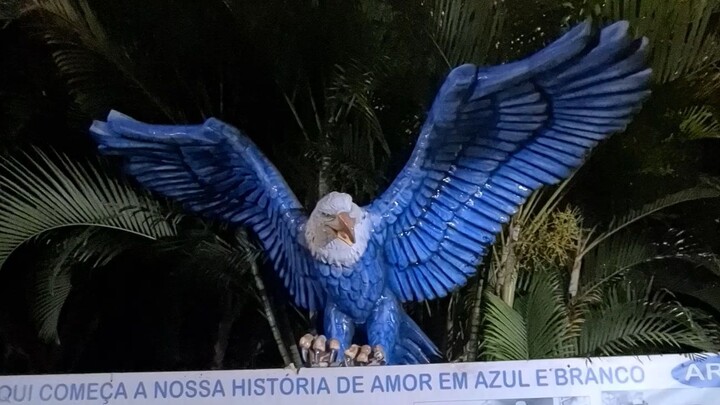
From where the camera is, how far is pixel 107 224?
4.47 feet

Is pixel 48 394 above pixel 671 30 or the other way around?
the other way around

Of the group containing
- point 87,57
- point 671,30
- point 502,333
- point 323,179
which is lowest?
point 502,333

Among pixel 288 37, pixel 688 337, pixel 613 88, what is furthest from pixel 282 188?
pixel 688 337

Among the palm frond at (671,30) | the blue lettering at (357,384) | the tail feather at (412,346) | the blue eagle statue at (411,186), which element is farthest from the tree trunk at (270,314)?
the palm frond at (671,30)

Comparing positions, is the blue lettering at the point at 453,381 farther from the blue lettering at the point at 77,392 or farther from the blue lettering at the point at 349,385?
the blue lettering at the point at 77,392

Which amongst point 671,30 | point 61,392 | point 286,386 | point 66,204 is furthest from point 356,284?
point 671,30

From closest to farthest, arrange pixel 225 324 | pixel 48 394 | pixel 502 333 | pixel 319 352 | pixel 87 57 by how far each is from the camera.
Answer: pixel 48 394 → pixel 319 352 → pixel 502 333 → pixel 87 57 → pixel 225 324

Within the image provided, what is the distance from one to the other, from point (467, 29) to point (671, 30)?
351 mm

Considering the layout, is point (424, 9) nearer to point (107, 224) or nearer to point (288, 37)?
point (288, 37)

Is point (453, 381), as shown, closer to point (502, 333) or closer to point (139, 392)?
point (502, 333)

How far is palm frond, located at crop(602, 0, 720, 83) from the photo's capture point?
1.33 metres

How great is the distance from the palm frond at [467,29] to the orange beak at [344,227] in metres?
0.37

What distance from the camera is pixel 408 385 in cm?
102

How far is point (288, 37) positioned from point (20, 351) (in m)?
0.80
